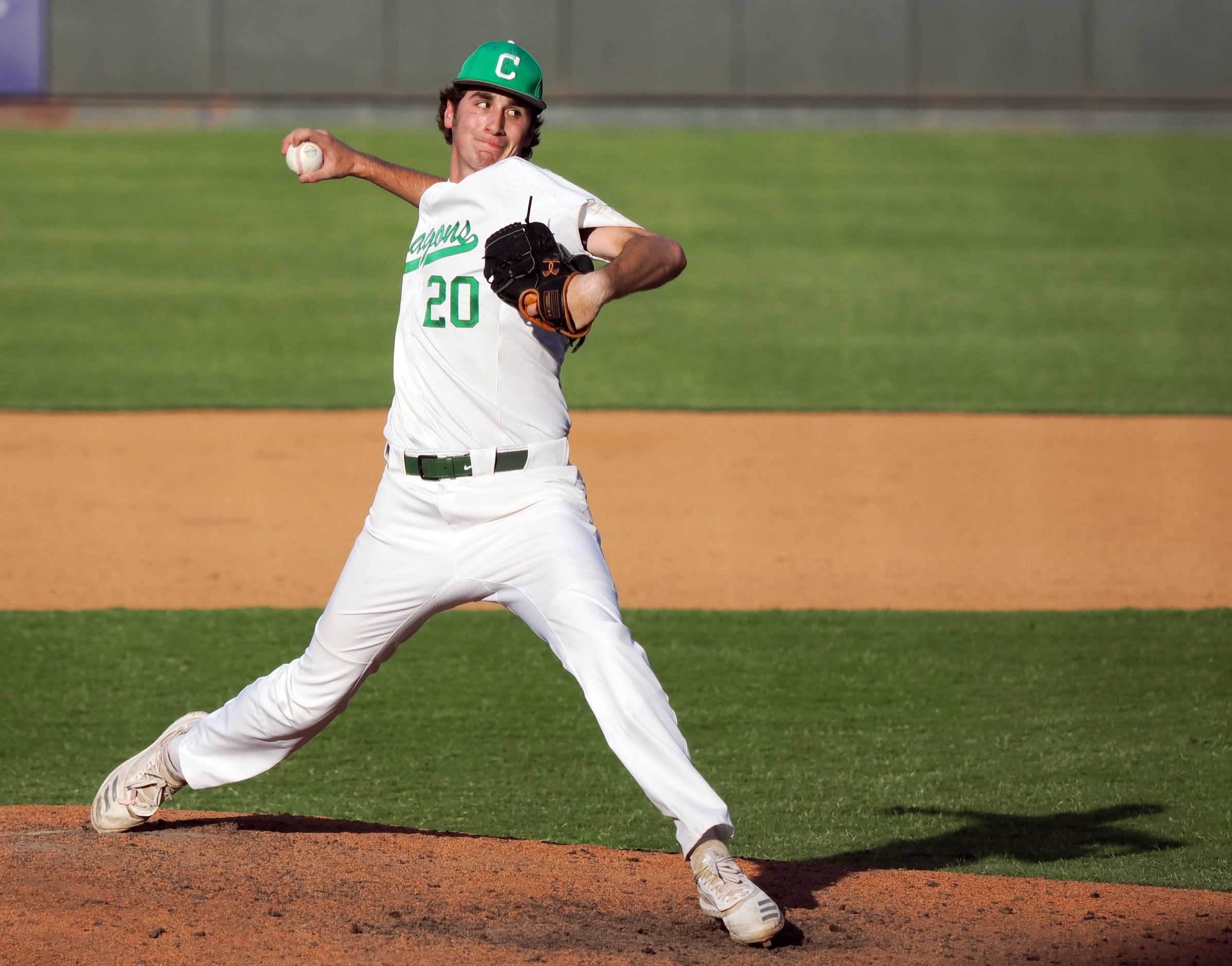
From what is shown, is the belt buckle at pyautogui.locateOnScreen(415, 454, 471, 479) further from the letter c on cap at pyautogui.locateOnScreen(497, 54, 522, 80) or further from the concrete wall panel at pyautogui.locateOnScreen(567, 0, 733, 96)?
the concrete wall panel at pyautogui.locateOnScreen(567, 0, 733, 96)

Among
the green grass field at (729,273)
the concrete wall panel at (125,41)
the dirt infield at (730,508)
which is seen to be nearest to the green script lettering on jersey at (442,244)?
the dirt infield at (730,508)

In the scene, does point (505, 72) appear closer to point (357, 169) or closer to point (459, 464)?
point (357, 169)

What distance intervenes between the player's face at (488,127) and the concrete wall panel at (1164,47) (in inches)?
784

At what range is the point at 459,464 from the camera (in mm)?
3850

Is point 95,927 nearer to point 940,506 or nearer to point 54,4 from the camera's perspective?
point 940,506

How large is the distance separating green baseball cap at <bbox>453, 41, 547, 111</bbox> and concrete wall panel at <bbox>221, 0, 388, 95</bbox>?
1880 centimetres

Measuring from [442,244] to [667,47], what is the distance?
62.6 feet

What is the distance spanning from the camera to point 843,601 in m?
7.70

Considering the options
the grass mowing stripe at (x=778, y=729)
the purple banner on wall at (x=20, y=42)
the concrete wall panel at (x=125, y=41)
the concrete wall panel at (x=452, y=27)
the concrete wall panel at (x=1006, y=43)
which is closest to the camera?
the grass mowing stripe at (x=778, y=729)

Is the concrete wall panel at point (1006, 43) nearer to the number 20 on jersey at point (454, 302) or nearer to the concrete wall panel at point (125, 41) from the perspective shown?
the concrete wall panel at point (125, 41)

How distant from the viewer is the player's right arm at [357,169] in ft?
14.8

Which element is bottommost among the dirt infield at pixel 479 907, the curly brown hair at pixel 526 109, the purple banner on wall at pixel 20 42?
the dirt infield at pixel 479 907

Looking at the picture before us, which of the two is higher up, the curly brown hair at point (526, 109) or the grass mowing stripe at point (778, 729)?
the curly brown hair at point (526, 109)

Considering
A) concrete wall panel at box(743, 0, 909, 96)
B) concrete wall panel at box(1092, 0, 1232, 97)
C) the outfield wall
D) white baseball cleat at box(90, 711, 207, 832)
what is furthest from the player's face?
concrete wall panel at box(1092, 0, 1232, 97)
